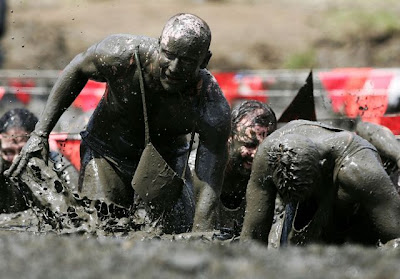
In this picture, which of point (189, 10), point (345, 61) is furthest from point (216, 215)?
point (189, 10)

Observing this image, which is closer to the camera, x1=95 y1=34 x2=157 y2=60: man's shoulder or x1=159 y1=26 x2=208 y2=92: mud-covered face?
x1=159 y1=26 x2=208 y2=92: mud-covered face

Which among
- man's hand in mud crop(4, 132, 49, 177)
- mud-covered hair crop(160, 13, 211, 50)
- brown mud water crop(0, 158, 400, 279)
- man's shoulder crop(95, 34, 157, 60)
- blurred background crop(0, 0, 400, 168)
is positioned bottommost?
blurred background crop(0, 0, 400, 168)

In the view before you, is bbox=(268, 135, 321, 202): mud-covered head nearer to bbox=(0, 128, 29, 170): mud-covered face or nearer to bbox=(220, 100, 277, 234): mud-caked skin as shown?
bbox=(220, 100, 277, 234): mud-caked skin

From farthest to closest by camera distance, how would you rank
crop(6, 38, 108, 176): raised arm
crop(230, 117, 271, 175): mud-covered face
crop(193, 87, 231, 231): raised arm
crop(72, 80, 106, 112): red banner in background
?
crop(72, 80, 106, 112): red banner in background
crop(230, 117, 271, 175): mud-covered face
crop(6, 38, 108, 176): raised arm
crop(193, 87, 231, 231): raised arm

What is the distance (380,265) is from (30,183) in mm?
3040

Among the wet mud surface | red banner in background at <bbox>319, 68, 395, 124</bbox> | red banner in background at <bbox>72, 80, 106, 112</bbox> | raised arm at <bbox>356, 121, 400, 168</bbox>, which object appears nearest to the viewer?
the wet mud surface

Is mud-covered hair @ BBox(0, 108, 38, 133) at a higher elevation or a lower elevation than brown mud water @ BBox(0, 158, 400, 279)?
lower

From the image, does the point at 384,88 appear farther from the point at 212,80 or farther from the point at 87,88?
the point at 212,80

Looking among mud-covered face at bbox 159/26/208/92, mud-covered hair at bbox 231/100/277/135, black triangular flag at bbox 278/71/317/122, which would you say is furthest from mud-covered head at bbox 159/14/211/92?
black triangular flag at bbox 278/71/317/122

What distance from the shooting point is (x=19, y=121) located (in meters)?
8.42

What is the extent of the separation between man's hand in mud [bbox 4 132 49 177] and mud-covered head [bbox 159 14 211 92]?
38.6 inches

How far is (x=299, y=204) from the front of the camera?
578 cm

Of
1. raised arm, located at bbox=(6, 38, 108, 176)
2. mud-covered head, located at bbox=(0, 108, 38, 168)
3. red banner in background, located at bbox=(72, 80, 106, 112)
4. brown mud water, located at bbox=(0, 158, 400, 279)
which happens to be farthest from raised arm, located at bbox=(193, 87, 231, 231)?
red banner in background, located at bbox=(72, 80, 106, 112)

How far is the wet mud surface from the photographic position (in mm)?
3701
